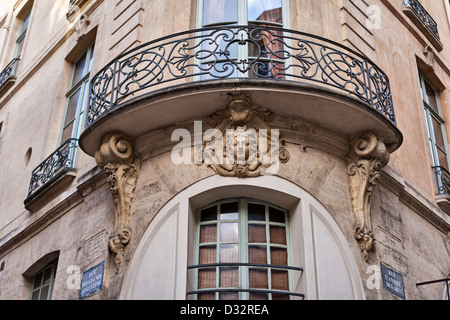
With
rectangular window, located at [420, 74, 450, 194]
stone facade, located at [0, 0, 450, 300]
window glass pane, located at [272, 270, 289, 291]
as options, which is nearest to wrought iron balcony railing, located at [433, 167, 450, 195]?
rectangular window, located at [420, 74, 450, 194]

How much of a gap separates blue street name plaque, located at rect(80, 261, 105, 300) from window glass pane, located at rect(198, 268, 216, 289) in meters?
1.19

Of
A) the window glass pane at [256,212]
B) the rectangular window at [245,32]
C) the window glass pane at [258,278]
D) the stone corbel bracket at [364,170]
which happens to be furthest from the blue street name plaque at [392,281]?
the rectangular window at [245,32]

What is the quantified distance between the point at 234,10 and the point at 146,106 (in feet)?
8.08

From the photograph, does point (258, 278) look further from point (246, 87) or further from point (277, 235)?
point (246, 87)

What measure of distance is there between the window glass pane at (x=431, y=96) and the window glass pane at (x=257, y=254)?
5.18 meters

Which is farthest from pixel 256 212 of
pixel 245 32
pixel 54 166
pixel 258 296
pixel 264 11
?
pixel 54 166

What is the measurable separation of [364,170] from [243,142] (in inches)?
59.1

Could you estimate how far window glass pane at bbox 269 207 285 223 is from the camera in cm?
788

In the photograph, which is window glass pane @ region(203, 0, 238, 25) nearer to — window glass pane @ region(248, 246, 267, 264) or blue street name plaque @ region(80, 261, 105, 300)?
window glass pane @ region(248, 246, 267, 264)

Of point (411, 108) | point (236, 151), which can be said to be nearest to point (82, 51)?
point (236, 151)

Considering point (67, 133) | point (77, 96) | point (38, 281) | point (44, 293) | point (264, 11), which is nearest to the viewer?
point (44, 293)

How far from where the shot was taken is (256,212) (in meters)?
7.89
